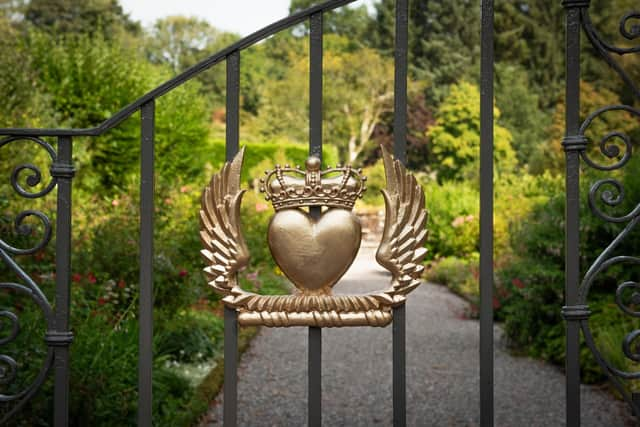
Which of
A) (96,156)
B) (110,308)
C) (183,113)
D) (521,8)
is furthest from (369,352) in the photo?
(521,8)

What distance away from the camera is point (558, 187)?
10.3 m

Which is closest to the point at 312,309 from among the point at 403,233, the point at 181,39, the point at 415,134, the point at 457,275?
the point at 403,233

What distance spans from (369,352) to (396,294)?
4841mm

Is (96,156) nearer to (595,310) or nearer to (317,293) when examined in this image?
(595,310)

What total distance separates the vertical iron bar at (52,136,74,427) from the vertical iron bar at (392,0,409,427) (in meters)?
0.72

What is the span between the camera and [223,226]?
149cm

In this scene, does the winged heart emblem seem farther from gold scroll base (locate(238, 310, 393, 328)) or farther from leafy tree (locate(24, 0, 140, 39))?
leafy tree (locate(24, 0, 140, 39))

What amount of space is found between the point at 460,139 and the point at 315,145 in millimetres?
17237

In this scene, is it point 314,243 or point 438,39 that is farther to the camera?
point 438,39

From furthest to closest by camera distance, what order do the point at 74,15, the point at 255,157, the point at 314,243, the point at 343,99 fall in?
the point at 74,15 < the point at 343,99 < the point at 255,157 < the point at 314,243

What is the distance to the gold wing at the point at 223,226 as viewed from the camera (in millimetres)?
1485

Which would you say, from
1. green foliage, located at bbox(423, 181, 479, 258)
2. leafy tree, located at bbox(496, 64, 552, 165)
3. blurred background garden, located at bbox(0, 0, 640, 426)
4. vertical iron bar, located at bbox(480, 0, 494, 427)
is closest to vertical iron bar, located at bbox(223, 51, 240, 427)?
vertical iron bar, located at bbox(480, 0, 494, 427)

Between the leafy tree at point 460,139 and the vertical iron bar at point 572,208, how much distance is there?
641 inches

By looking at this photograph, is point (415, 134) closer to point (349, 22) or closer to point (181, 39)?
point (349, 22)
